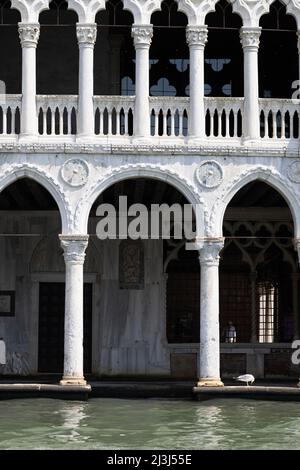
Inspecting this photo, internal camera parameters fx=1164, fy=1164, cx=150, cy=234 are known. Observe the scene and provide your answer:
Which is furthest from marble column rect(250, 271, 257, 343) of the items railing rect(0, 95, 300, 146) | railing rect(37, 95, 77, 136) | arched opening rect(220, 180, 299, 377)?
railing rect(37, 95, 77, 136)

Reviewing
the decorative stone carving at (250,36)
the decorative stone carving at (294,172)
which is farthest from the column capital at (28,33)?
the decorative stone carving at (294,172)

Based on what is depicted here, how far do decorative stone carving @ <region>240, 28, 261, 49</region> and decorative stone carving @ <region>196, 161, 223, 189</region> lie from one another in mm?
2443

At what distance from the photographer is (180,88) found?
86.1ft

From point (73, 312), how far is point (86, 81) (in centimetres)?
447

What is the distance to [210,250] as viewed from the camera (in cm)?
2238

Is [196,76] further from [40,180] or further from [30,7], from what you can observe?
[40,180]

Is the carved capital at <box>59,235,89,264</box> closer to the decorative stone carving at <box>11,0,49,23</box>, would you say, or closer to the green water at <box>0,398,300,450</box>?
the green water at <box>0,398,300,450</box>

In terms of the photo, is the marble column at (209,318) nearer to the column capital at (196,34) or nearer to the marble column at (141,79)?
the marble column at (141,79)

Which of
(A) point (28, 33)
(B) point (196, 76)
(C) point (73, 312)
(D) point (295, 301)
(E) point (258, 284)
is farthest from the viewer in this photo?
(E) point (258, 284)

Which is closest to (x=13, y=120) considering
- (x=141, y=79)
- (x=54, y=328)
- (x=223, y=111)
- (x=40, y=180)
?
(x=40, y=180)

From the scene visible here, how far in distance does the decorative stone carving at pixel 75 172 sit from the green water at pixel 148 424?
4163mm

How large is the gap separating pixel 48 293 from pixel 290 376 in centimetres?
578

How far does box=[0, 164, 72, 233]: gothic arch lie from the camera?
73.0 ft
